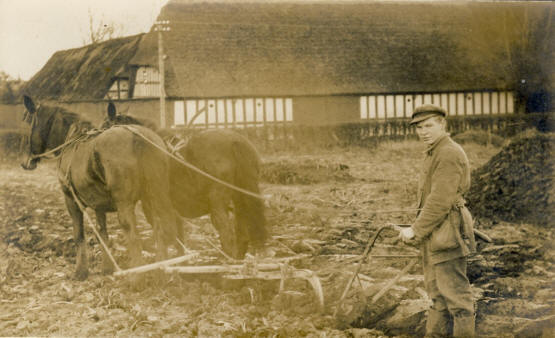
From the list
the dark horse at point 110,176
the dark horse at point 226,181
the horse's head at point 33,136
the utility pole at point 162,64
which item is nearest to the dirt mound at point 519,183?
the dark horse at point 226,181

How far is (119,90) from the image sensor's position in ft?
17.1

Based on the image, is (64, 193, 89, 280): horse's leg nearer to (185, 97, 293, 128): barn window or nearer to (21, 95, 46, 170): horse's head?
(21, 95, 46, 170): horse's head

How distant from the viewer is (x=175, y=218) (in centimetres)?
488

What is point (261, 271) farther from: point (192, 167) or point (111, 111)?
point (111, 111)

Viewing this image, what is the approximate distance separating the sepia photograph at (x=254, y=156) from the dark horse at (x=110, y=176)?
0.9 inches

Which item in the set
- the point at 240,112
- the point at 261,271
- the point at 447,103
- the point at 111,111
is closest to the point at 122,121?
the point at 111,111

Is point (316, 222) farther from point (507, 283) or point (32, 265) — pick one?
point (32, 265)

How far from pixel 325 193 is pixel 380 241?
79 cm

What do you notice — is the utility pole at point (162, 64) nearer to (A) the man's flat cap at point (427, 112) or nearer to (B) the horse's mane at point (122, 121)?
(B) the horse's mane at point (122, 121)

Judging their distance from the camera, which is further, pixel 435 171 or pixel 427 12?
pixel 427 12

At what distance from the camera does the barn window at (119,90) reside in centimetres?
516

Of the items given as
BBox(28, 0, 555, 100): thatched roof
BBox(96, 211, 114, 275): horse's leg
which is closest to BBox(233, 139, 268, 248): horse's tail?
BBox(28, 0, 555, 100): thatched roof

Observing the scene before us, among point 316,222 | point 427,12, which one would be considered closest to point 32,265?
point 316,222

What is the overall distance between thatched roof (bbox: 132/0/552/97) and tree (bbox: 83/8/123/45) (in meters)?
0.32
